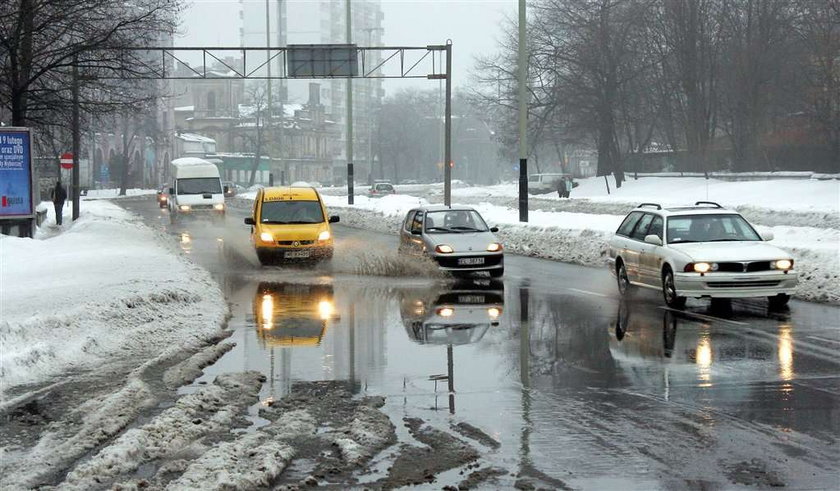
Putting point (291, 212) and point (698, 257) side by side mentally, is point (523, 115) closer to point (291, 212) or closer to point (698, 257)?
point (291, 212)

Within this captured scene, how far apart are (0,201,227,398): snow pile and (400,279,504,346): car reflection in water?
2670 mm

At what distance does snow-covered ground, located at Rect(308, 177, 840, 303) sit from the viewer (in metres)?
21.5

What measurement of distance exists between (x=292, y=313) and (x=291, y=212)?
10.8m

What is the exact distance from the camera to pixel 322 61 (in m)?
47.3

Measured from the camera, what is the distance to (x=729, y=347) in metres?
13.0

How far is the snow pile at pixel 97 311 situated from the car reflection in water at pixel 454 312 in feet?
8.76

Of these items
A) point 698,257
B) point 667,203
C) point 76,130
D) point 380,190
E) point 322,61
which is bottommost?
point 698,257

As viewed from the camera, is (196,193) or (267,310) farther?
(196,193)

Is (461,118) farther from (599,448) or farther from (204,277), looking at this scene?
(599,448)

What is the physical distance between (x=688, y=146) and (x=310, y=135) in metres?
86.5

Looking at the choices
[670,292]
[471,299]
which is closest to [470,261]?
[471,299]

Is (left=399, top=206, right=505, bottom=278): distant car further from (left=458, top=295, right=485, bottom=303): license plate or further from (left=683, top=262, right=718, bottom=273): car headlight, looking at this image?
(left=683, top=262, right=718, bottom=273): car headlight

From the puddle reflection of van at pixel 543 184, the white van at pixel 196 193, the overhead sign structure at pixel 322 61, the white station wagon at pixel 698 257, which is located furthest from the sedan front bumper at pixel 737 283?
the puddle reflection of van at pixel 543 184

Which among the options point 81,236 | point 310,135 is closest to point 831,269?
point 81,236
